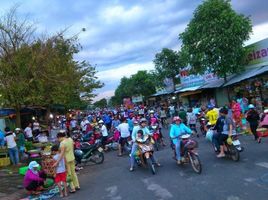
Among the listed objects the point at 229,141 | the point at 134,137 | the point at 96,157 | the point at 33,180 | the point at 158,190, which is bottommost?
the point at 158,190

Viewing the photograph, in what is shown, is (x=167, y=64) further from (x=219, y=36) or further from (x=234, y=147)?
(x=234, y=147)

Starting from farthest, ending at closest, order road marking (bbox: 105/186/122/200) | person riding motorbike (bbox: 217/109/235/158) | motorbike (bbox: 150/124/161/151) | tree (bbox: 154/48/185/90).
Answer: tree (bbox: 154/48/185/90) < motorbike (bbox: 150/124/161/151) < person riding motorbike (bbox: 217/109/235/158) < road marking (bbox: 105/186/122/200)

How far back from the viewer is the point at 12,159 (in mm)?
16922

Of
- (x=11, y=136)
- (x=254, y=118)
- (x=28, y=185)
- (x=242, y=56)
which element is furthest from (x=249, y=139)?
(x=242, y=56)

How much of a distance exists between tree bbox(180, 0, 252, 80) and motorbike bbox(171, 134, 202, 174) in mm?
16328

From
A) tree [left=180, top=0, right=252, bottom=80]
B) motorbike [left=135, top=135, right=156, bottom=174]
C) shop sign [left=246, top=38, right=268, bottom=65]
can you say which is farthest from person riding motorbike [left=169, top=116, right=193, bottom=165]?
tree [left=180, top=0, right=252, bottom=80]

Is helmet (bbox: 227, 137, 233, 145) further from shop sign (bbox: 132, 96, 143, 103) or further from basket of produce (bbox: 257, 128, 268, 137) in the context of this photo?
shop sign (bbox: 132, 96, 143, 103)

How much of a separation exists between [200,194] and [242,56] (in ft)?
66.0

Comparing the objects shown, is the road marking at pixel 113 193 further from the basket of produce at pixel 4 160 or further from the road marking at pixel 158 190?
the basket of produce at pixel 4 160

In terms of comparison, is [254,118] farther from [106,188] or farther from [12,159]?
[12,159]

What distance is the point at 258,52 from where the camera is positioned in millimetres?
25844

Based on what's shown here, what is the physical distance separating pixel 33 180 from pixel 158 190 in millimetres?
3918

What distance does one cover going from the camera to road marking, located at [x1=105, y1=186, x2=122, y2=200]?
890 centimetres

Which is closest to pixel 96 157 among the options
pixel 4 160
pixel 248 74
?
pixel 4 160
